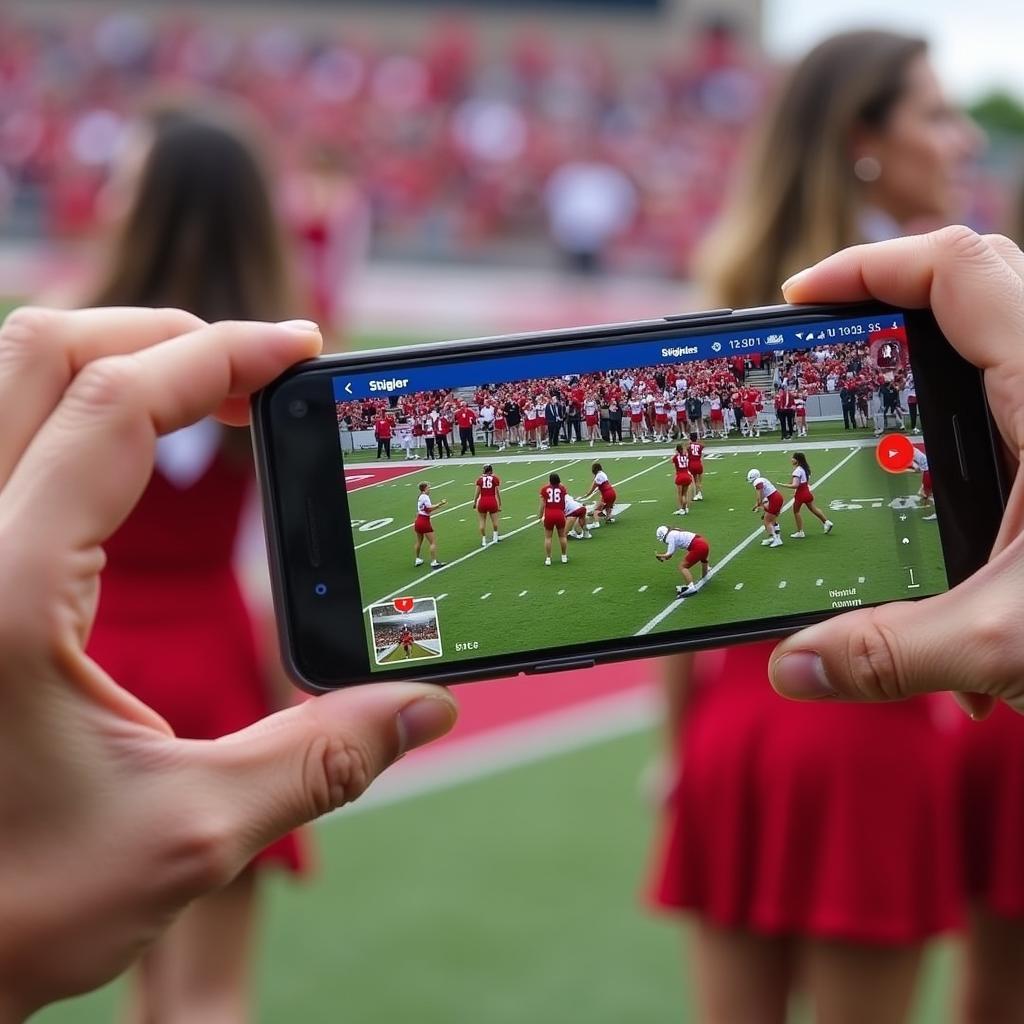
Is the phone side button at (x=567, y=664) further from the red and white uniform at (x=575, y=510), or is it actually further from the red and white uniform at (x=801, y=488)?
the red and white uniform at (x=801, y=488)

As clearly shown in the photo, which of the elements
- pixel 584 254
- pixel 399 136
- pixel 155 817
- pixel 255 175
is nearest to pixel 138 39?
pixel 399 136

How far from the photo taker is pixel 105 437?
117 centimetres

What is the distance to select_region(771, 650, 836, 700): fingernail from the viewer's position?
1381 millimetres

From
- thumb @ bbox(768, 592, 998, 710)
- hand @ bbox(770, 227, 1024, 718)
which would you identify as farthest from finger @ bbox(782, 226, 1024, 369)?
thumb @ bbox(768, 592, 998, 710)

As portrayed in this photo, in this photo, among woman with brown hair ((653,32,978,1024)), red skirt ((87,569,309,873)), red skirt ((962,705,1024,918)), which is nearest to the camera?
woman with brown hair ((653,32,978,1024))

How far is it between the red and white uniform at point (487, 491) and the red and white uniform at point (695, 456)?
0.70 feet

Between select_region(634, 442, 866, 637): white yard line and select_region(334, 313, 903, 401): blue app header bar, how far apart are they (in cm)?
14

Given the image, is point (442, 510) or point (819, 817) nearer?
point (442, 510)

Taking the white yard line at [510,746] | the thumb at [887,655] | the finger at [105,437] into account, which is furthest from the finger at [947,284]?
the white yard line at [510,746]

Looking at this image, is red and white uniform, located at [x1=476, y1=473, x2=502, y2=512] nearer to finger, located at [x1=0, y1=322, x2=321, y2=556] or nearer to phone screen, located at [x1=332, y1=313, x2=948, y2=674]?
phone screen, located at [x1=332, y1=313, x2=948, y2=674]

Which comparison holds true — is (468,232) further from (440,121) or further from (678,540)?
(678,540)

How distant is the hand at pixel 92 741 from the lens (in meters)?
1.14

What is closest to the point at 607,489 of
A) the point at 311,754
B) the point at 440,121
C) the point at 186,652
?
the point at 311,754

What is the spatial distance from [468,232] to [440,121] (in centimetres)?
541
